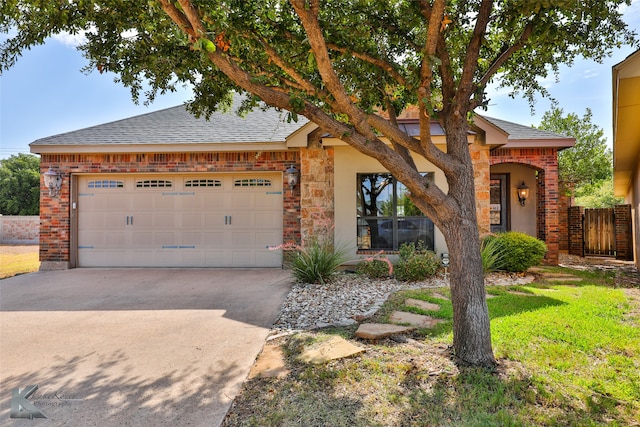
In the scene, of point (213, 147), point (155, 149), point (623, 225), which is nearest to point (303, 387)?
point (213, 147)

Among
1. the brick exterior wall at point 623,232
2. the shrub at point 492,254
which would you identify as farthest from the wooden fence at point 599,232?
the shrub at point 492,254

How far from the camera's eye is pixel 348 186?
849 centimetres

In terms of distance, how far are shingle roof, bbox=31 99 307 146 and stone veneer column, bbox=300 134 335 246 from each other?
0.94 meters

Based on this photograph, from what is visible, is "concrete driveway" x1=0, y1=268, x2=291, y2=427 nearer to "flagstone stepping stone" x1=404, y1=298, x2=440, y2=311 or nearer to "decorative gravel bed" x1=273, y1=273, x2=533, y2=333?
"decorative gravel bed" x1=273, y1=273, x2=533, y2=333

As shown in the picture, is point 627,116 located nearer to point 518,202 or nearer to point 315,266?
point 315,266

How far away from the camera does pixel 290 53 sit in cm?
476

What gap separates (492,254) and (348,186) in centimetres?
356

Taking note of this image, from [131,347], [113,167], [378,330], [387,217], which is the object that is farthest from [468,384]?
[113,167]

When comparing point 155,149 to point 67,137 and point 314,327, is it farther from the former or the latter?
point 314,327

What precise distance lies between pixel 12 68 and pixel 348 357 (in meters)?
5.24

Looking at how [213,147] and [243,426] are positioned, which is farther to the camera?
[213,147]

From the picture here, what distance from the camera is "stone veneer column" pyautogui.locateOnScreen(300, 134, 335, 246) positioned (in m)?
8.84

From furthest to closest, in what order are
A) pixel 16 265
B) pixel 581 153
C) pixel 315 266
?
pixel 581 153 → pixel 16 265 → pixel 315 266

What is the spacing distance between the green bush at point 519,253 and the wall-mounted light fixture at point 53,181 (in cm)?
1112
